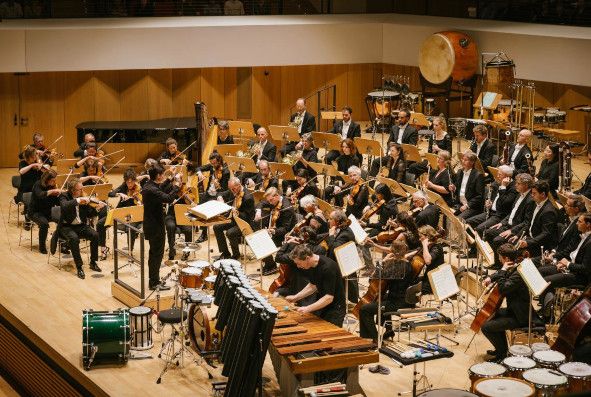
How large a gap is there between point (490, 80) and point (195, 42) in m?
5.68

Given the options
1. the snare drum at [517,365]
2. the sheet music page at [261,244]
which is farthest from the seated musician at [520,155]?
the snare drum at [517,365]

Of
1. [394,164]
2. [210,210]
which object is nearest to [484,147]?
[394,164]

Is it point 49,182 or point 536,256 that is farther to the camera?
point 49,182

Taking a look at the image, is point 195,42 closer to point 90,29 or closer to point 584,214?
point 90,29

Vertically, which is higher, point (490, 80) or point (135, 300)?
point (490, 80)

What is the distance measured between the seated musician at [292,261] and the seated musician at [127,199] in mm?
2501

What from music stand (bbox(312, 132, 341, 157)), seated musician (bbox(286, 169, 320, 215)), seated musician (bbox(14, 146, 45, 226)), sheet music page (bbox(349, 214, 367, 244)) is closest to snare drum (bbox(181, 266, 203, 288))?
sheet music page (bbox(349, 214, 367, 244))

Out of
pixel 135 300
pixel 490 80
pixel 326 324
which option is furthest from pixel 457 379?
pixel 490 80

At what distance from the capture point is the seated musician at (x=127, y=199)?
1327 cm

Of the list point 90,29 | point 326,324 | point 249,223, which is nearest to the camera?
point 326,324

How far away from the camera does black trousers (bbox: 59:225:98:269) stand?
12.8 m

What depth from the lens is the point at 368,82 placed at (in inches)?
846

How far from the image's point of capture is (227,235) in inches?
526

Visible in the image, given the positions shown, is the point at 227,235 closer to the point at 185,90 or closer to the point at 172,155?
the point at 172,155
